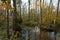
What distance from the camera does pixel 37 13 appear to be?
19.6m

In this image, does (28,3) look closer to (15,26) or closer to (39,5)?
(39,5)

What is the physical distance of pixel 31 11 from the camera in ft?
65.5

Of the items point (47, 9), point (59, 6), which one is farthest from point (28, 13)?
point (59, 6)

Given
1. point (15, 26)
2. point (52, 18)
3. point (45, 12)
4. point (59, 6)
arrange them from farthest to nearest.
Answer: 1. point (59, 6)
2. point (45, 12)
3. point (52, 18)
4. point (15, 26)

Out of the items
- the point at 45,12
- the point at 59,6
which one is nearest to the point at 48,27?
the point at 45,12

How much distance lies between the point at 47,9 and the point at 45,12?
693mm

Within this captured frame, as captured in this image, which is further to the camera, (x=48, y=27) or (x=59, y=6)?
(x=59, y=6)

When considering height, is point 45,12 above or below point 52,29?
above

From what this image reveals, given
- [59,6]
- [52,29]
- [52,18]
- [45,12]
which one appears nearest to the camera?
[52,29]

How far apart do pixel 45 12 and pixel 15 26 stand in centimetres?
653

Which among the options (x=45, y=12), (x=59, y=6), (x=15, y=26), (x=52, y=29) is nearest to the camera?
(x=15, y=26)

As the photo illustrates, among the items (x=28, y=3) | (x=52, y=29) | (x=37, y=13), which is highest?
(x=28, y=3)

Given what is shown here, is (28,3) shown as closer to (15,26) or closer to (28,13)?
(28,13)

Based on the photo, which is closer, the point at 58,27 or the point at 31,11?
the point at 58,27
